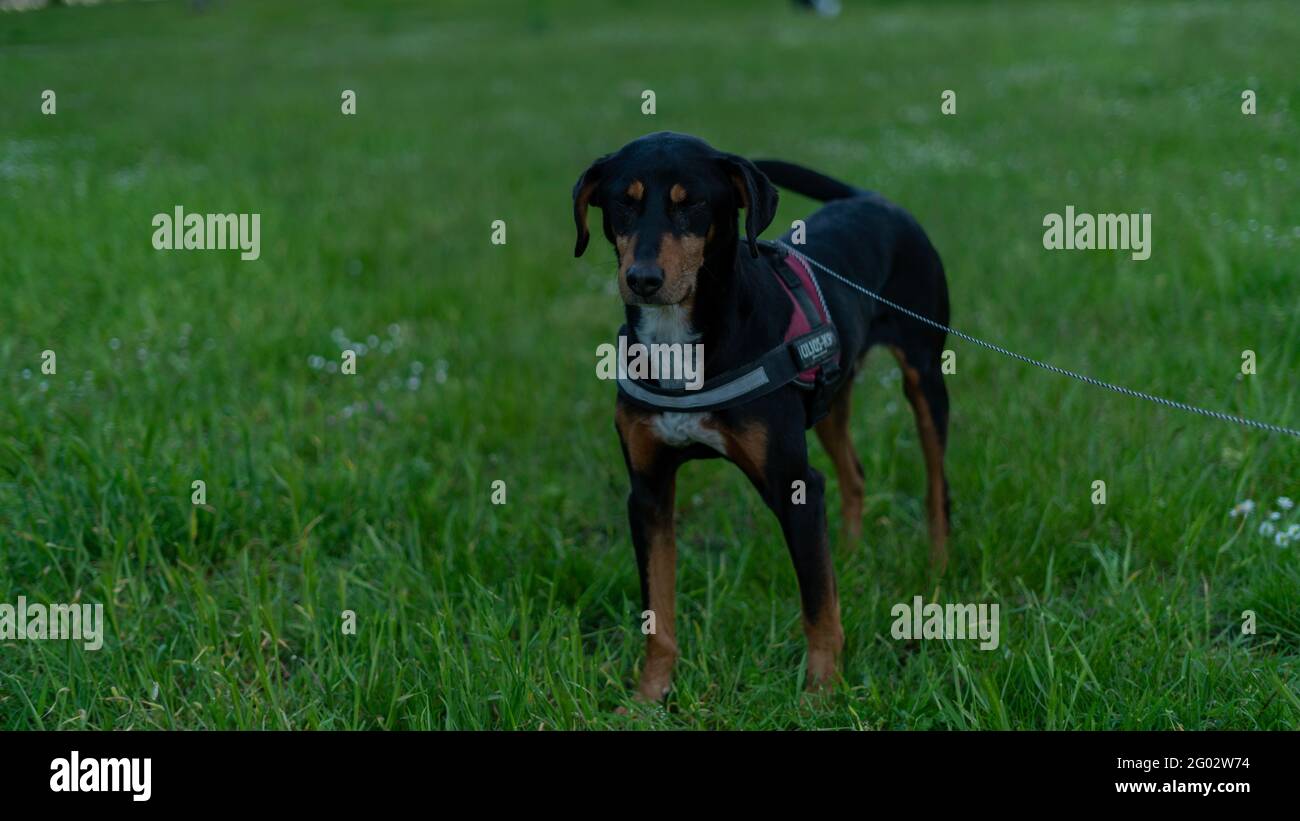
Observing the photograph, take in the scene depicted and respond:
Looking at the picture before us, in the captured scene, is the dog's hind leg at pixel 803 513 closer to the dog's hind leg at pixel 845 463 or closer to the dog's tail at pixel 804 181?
the dog's hind leg at pixel 845 463

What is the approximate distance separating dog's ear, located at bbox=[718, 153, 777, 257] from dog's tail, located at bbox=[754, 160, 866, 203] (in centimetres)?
78

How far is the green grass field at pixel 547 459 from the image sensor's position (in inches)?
123

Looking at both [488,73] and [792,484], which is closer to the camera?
[792,484]

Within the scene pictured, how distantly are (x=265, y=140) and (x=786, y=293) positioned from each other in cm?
Answer: 1065

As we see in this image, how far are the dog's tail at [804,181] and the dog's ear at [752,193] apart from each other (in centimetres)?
78

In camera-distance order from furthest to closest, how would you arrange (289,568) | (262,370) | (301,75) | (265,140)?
(301,75) < (265,140) < (262,370) < (289,568)

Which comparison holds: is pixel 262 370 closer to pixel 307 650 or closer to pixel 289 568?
pixel 289 568

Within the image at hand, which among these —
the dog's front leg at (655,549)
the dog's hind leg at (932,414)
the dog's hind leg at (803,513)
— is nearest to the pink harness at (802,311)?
the dog's hind leg at (803,513)

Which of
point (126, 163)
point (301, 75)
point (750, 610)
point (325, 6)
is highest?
point (325, 6)

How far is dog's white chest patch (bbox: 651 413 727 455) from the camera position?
3.02 meters

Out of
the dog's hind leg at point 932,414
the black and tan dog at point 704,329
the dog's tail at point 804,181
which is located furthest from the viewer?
the dog's hind leg at point 932,414

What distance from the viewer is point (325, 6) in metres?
41.1

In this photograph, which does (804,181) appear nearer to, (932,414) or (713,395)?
(932,414)
